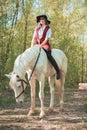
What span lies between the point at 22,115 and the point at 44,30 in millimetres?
2231

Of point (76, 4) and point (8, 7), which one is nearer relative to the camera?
point (8, 7)

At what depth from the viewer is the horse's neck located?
774 cm

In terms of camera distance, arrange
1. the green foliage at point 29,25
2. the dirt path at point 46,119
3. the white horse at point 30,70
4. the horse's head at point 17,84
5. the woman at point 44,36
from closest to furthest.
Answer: the dirt path at point 46,119, the horse's head at point 17,84, the white horse at point 30,70, the woman at point 44,36, the green foliage at point 29,25

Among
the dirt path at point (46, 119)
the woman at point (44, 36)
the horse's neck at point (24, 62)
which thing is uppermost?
the woman at point (44, 36)

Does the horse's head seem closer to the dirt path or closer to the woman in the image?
the dirt path

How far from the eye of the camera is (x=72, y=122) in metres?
Answer: 7.59

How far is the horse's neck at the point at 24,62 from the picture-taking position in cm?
774

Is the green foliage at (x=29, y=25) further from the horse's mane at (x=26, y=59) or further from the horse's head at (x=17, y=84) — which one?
the horse's head at (x=17, y=84)

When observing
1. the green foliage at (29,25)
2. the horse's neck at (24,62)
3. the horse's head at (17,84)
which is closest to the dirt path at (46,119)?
the horse's head at (17,84)

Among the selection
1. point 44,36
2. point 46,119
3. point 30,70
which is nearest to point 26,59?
point 30,70

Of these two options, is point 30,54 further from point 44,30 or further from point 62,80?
point 62,80

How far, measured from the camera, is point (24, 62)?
7871 millimetres

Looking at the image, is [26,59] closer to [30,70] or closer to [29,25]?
[30,70]

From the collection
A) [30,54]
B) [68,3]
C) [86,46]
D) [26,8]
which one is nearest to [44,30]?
[30,54]
